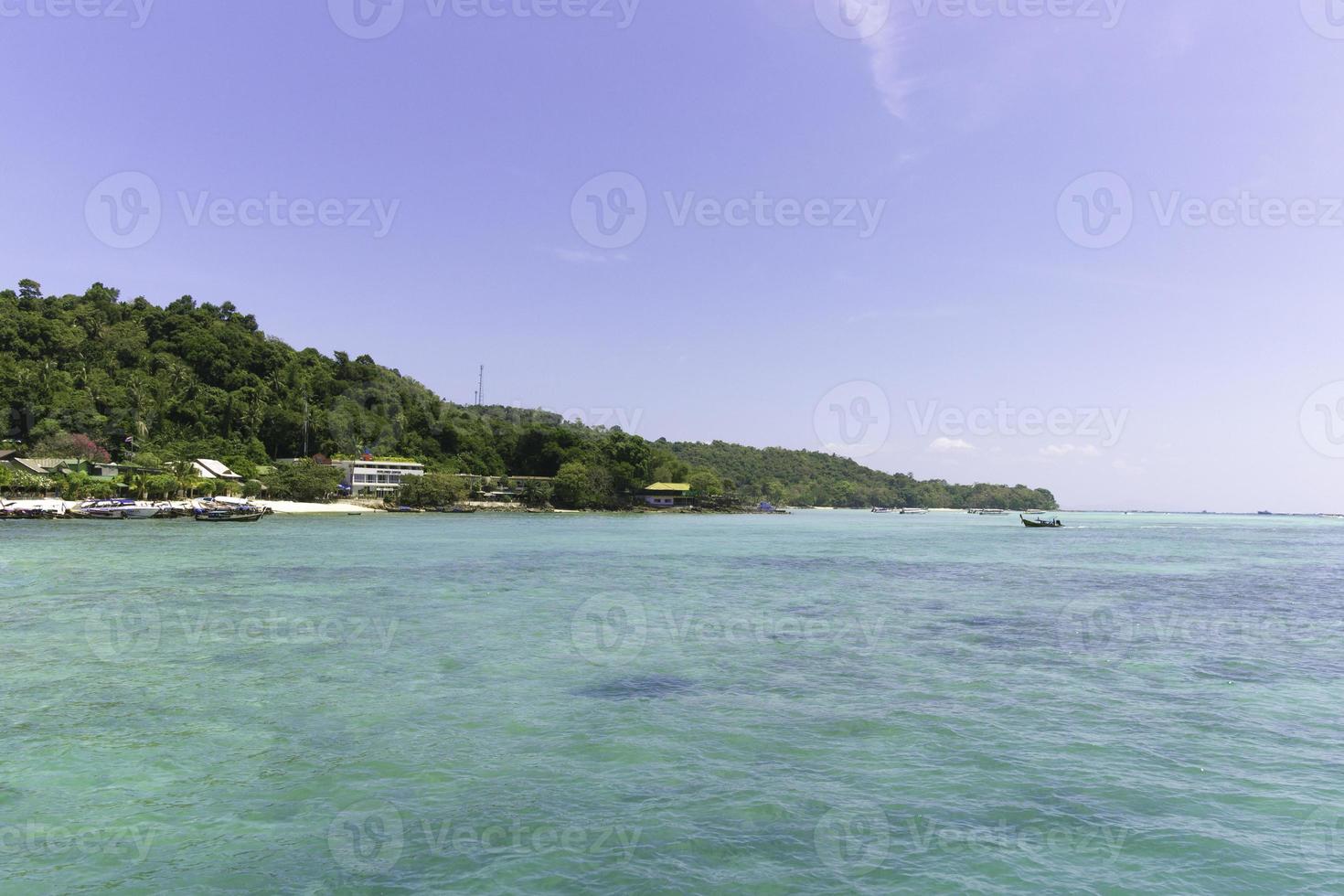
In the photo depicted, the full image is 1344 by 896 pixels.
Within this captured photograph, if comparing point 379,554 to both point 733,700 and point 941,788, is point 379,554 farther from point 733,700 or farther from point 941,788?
point 941,788

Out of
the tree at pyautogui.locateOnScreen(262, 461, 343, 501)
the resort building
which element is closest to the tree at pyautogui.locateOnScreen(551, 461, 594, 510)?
the resort building

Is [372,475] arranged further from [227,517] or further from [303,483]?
[227,517]

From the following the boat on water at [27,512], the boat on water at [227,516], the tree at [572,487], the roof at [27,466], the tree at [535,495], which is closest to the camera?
the boat on water at [27,512]

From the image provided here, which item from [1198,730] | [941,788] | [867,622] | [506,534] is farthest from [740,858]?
[506,534]

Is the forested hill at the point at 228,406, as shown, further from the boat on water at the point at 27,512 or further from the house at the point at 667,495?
the boat on water at the point at 27,512

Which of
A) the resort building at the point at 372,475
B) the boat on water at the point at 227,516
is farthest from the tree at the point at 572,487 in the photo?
the boat on water at the point at 227,516

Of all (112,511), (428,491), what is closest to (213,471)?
(112,511)

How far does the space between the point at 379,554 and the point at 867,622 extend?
1197 inches

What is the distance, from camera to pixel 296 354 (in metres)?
141

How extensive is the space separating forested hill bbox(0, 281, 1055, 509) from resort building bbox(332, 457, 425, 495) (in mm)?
11972

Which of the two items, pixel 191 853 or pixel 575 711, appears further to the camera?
pixel 575 711

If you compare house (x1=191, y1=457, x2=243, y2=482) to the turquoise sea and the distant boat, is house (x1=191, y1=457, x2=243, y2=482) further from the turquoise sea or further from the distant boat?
the turquoise sea

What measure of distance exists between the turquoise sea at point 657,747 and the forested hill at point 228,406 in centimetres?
9441

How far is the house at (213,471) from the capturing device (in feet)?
310
